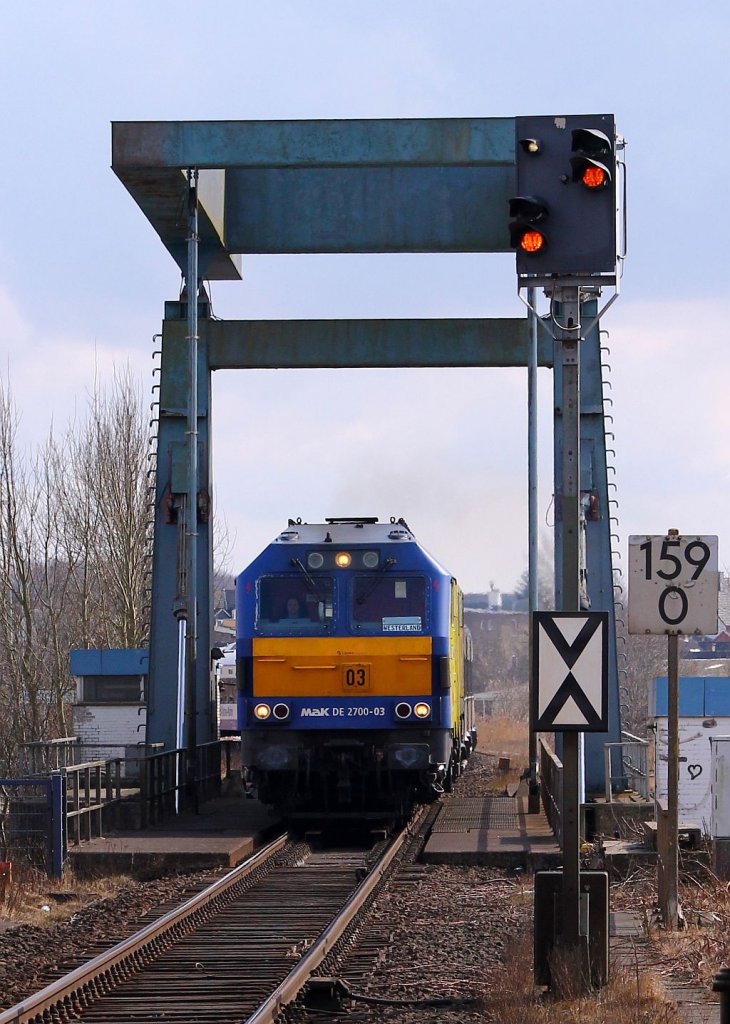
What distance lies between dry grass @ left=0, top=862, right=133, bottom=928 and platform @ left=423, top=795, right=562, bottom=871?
3256mm

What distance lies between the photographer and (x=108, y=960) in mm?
9430

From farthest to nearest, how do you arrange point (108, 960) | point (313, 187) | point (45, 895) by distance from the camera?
point (313, 187) < point (45, 895) < point (108, 960)

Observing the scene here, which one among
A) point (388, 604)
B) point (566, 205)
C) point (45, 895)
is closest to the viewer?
point (566, 205)

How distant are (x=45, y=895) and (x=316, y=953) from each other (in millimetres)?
4645

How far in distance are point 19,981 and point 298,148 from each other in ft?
41.7

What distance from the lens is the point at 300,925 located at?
37.1ft

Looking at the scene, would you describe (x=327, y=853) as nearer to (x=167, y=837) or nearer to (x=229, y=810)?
(x=167, y=837)

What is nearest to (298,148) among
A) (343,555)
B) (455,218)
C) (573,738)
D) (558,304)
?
(455,218)

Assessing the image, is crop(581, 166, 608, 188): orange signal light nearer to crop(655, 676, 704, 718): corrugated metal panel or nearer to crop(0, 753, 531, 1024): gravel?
crop(0, 753, 531, 1024): gravel

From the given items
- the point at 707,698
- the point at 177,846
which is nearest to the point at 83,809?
the point at 177,846

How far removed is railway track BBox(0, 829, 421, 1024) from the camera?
27.1 feet

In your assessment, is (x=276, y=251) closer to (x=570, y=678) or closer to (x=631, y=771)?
(x=631, y=771)

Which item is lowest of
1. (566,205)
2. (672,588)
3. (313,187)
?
(672,588)

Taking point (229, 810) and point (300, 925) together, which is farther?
point (229, 810)
